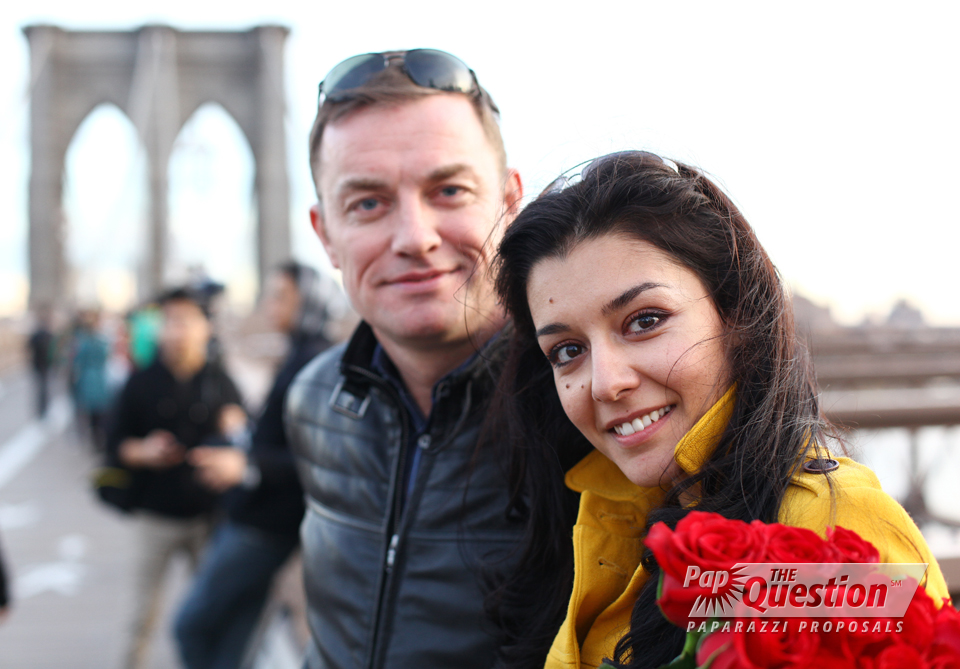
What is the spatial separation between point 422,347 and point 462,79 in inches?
20.0

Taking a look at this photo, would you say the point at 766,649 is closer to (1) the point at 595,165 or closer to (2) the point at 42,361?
(1) the point at 595,165

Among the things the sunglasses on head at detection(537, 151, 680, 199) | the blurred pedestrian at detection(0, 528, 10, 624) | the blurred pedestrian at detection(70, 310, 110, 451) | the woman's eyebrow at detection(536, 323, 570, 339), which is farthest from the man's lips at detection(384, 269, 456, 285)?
the blurred pedestrian at detection(70, 310, 110, 451)

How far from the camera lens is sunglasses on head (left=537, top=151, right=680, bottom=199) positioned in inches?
41.8

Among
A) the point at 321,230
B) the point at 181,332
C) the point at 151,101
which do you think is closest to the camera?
the point at 321,230

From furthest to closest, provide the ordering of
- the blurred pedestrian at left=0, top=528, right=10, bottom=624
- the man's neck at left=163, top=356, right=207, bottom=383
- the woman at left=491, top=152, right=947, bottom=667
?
1. the man's neck at left=163, top=356, right=207, bottom=383
2. the blurred pedestrian at left=0, top=528, right=10, bottom=624
3. the woman at left=491, top=152, right=947, bottom=667

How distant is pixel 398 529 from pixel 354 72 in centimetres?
84

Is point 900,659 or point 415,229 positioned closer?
point 900,659

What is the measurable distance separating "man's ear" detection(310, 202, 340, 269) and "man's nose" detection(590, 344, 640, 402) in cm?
79

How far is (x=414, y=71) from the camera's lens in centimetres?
151

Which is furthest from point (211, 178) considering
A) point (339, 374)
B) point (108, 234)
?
point (339, 374)

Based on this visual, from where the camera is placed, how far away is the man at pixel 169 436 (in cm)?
328

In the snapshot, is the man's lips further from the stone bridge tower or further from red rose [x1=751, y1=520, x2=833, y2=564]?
the stone bridge tower

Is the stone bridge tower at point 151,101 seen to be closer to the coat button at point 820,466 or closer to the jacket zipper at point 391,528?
the jacket zipper at point 391,528

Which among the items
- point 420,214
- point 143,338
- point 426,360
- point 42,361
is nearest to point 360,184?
point 420,214
